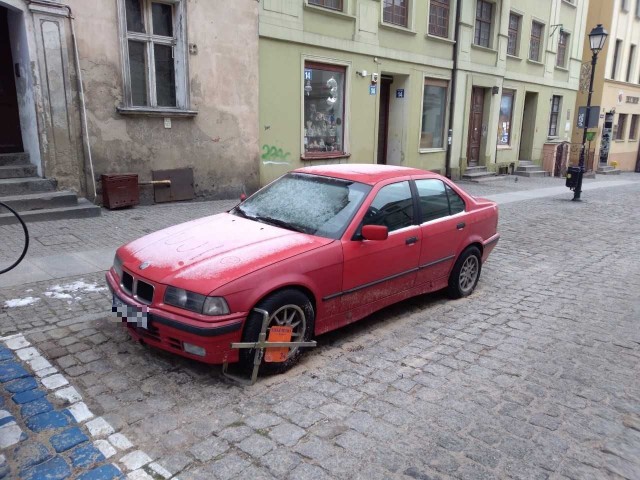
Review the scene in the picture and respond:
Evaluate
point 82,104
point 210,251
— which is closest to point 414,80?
point 82,104

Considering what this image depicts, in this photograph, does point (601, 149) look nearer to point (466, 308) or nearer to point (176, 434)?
point (466, 308)

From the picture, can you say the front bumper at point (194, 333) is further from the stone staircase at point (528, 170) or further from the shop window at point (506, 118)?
the stone staircase at point (528, 170)

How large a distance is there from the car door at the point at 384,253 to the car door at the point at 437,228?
16 centimetres

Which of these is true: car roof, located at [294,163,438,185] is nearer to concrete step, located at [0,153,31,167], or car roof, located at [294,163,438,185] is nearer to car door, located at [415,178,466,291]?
car door, located at [415,178,466,291]

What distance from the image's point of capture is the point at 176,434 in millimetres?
3166

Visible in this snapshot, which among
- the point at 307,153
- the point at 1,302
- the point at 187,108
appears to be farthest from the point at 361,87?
the point at 1,302

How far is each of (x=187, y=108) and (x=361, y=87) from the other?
567 centimetres

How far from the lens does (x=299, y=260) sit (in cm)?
394

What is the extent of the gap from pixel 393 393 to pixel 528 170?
68.3 ft

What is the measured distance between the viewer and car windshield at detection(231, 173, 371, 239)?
177 inches

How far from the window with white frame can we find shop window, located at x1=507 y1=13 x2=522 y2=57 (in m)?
15.4

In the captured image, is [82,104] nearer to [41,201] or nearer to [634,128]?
[41,201]

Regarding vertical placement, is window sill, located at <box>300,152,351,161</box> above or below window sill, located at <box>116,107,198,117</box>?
below

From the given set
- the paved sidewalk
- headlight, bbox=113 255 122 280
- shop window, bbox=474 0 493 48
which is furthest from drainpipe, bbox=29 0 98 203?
shop window, bbox=474 0 493 48
